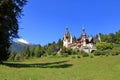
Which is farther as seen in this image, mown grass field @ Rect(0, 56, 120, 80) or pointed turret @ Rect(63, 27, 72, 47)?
pointed turret @ Rect(63, 27, 72, 47)

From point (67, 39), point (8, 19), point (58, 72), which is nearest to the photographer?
point (58, 72)

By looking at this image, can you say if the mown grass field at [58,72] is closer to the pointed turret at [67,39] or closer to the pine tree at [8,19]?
the pine tree at [8,19]

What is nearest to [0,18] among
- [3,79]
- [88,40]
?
[3,79]

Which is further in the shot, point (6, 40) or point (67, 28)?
point (67, 28)

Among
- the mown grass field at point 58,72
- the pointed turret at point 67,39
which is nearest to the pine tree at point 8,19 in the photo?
the mown grass field at point 58,72

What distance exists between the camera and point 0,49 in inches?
1593

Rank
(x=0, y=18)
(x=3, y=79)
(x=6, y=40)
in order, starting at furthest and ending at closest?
(x=6, y=40) < (x=0, y=18) < (x=3, y=79)

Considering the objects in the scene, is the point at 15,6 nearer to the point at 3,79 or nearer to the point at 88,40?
the point at 3,79

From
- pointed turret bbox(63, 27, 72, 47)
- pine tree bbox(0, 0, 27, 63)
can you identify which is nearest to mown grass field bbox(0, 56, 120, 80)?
pine tree bbox(0, 0, 27, 63)

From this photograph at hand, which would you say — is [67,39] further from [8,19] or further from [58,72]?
[58,72]

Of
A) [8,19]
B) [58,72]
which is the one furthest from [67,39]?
[58,72]

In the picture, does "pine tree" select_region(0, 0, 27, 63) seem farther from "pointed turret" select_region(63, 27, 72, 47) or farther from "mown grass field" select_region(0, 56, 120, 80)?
"pointed turret" select_region(63, 27, 72, 47)

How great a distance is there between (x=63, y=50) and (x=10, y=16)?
2689 inches

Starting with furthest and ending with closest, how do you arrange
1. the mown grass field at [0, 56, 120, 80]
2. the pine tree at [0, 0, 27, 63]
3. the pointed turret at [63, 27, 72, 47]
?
1. the pointed turret at [63, 27, 72, 47]
2. the pine tree at [0, 0, 27, 63]
3. the mown grass field at [0, 56, 120, 80]
